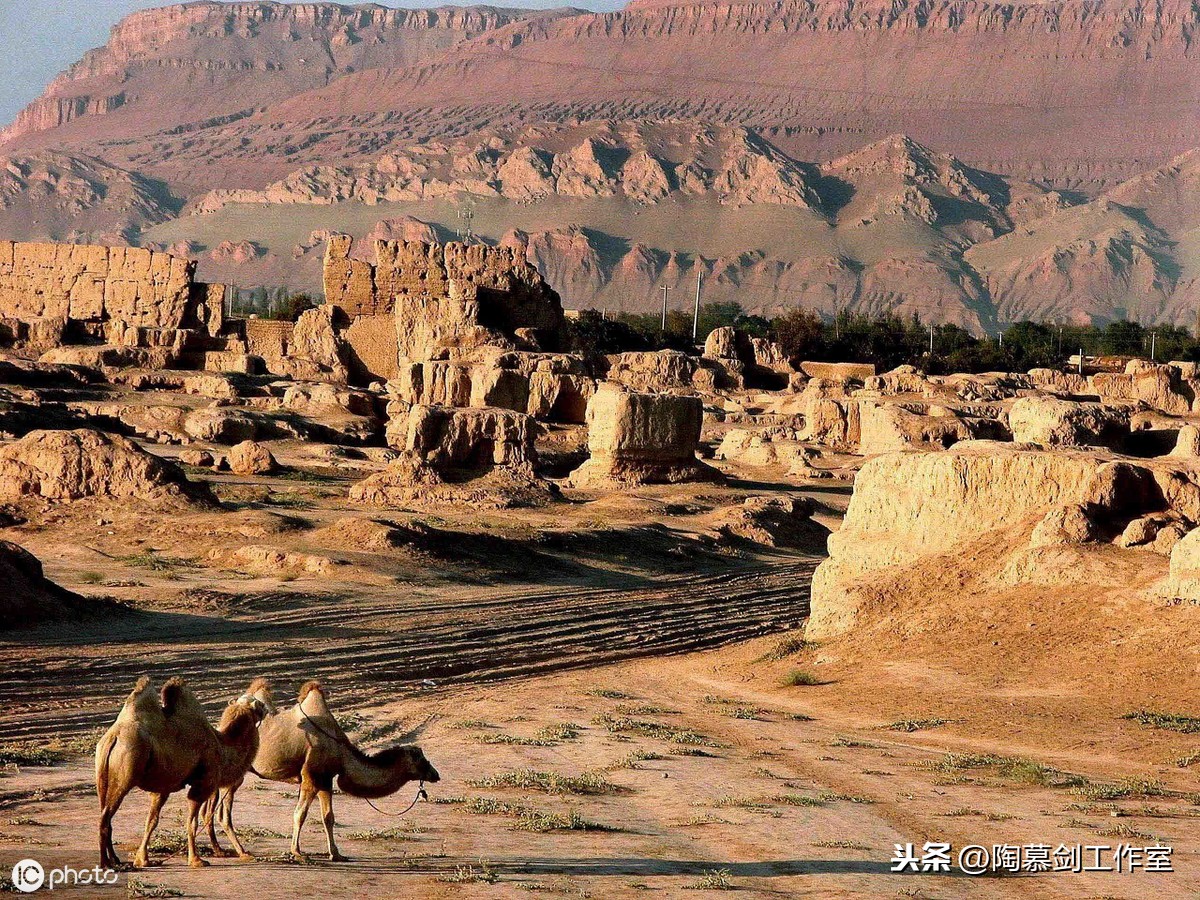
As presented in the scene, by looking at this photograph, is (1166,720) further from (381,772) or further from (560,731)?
(381,772)

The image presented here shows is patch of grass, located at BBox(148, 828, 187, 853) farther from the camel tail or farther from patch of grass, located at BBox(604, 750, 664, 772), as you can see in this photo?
patch of grass, located at BBox(604, 750, 664, 772)

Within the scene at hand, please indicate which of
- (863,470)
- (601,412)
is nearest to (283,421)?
(601,412)

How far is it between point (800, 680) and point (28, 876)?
996 cm

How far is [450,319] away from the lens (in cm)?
4562

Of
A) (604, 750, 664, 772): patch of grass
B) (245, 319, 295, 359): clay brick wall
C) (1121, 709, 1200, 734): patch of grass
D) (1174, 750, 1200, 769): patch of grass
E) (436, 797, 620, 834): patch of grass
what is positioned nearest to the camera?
(436, 797, 620, 834): patch of grass

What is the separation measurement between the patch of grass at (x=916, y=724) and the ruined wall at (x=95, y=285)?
39.7 meters

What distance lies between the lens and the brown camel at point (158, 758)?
7863mm

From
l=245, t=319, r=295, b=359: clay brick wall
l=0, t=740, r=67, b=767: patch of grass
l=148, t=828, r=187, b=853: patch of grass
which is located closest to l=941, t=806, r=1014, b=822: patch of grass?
l=148, t=828, r=187, b=853: patch of grass

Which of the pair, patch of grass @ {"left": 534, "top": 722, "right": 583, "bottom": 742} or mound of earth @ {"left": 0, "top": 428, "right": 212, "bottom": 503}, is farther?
mound of earth @ {"left": 0, "top": 428, "right": 212, "bottom": 503}

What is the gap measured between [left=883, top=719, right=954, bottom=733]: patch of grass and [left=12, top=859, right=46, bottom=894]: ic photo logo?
8188 mm

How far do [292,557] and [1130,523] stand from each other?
956cm

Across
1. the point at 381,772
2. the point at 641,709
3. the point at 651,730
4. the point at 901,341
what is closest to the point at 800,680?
the point at 641,709

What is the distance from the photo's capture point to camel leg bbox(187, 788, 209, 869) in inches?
321

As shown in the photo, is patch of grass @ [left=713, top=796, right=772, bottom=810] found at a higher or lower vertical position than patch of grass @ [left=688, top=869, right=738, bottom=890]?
lower
